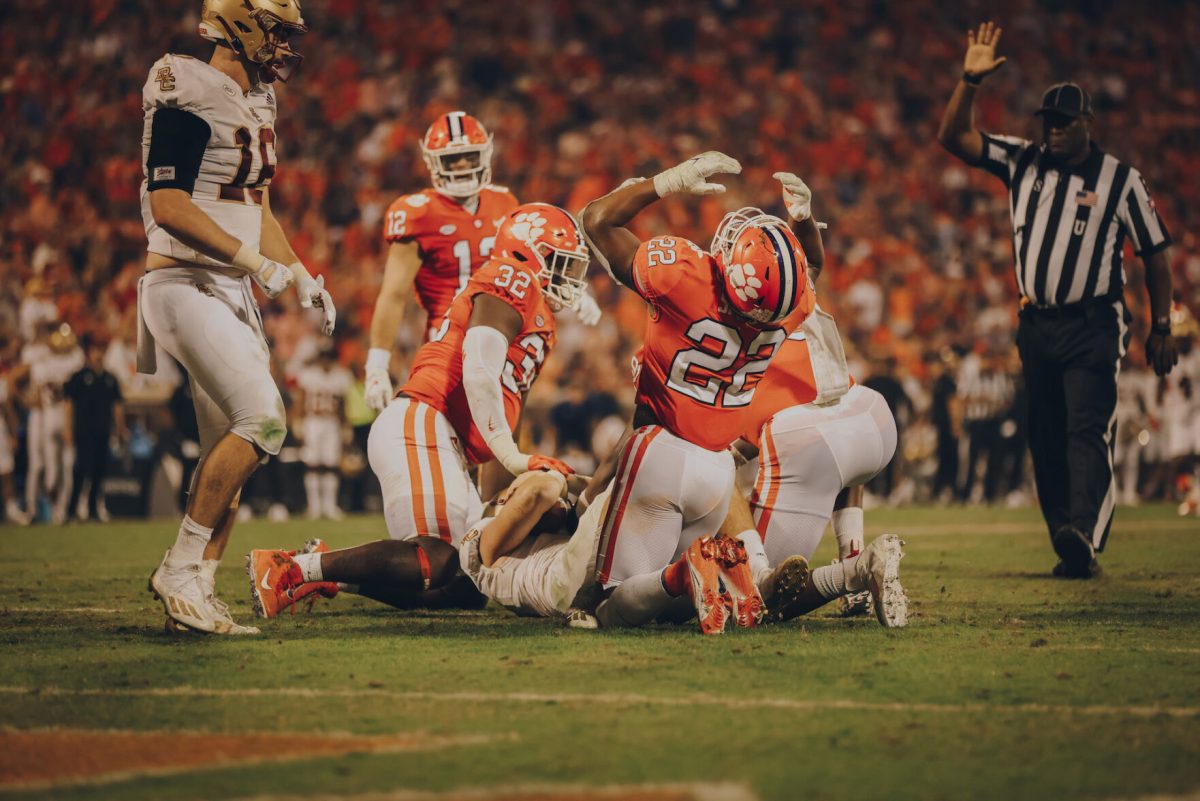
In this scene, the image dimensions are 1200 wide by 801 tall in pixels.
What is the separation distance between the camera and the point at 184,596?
Answer: 4.63 metres

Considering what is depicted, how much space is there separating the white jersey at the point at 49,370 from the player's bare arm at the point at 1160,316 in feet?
30.2

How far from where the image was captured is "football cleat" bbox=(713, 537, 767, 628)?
14.7ft

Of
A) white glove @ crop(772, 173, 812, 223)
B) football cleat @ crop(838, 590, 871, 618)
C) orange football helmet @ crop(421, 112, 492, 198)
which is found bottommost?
football cleat @ crop(838, 590, 871, 618)

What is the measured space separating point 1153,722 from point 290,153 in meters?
14.6

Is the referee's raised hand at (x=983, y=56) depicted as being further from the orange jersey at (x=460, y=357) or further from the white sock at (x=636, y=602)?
the white sock at (x=636, y=602)

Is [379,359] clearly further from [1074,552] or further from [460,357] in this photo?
[1074,552]

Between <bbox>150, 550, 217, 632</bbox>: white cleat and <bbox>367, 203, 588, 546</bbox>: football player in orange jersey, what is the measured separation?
3.08ft

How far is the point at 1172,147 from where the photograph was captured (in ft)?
59.8

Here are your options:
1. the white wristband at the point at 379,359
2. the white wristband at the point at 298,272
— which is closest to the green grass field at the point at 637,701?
the white wristband at the point at 298,272

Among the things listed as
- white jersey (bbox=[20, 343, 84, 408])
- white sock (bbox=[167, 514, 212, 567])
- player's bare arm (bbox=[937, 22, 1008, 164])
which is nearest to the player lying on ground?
white sock (bbox=[167, 514, 212, 567])

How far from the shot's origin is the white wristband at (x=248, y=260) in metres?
4.54

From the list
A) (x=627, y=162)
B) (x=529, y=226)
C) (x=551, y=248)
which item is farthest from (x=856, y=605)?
(x=627, y=162)

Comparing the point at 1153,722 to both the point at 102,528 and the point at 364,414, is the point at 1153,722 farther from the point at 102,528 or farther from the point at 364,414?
the point at 364,414

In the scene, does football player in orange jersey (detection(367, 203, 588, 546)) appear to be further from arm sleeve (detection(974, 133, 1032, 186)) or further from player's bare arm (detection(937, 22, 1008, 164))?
arm sleeve (detection(974, 133, 1032, 186))
